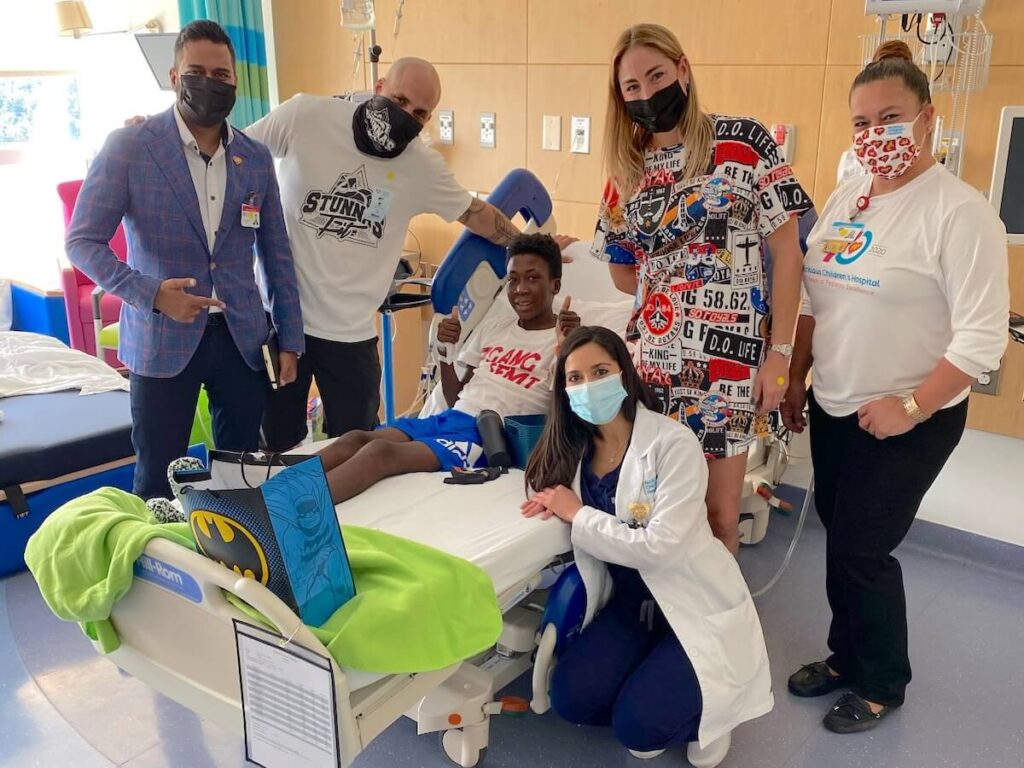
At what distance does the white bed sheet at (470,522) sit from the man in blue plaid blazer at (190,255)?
0.56 metres

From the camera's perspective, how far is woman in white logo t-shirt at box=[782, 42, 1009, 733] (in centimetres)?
192

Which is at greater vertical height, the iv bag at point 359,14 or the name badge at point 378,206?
the iv bag at point 359,14

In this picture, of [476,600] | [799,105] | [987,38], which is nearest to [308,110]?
[476,600]

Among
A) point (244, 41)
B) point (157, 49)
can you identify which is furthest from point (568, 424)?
point (244, 41)

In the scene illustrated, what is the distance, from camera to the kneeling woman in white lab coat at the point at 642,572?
6.86ft

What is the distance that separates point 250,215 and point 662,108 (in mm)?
1146

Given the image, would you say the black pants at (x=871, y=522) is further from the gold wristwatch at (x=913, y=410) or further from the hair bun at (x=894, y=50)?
the hair bun at (x=894, y=50)

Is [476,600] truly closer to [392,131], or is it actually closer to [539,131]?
[392,131]

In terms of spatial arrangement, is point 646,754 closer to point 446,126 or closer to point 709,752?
point 709,752

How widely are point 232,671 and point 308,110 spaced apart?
5.35 ft

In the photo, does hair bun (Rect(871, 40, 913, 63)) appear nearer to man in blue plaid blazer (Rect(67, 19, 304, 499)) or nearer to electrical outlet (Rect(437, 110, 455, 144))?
man in blue plaid blazer (Rect(67, 19, 304, 499))

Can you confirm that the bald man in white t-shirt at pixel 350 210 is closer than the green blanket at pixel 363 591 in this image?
No

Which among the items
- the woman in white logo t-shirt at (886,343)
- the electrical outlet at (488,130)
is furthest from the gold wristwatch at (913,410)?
the electrical outlet at (488,130)

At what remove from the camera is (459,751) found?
2.19 meters
